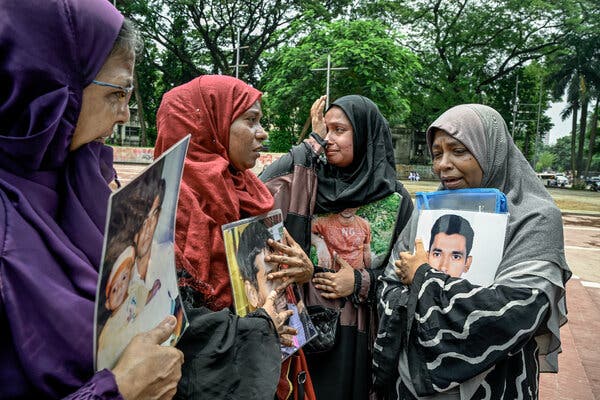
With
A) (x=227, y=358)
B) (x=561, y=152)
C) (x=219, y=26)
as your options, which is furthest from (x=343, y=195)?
(x=561, y=152)

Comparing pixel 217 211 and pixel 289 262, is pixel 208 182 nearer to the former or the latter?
pixel 217 211

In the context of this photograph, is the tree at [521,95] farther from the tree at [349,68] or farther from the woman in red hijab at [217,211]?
the woman in red hijab at [217,211]

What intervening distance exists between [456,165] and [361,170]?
563 mm

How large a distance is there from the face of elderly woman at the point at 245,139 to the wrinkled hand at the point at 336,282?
64cm

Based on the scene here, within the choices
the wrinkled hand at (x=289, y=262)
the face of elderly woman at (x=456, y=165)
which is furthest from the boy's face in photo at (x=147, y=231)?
the face of elderly woman at (x=456, y=165)

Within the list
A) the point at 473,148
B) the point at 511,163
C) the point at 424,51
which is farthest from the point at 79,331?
the point at 424,51

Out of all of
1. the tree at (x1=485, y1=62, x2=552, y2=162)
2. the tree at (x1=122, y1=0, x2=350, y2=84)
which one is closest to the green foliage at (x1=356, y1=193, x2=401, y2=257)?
the tree at (x1=122, y1=0, x2=350, y2=84)

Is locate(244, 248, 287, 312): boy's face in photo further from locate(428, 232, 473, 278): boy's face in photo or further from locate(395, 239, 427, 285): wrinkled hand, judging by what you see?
locate(428, 232, 473, 278): boy's face in photo

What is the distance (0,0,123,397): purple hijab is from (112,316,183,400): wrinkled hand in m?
0.08

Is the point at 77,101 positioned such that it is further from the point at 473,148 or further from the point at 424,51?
the point at 424,51

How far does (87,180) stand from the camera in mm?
1046

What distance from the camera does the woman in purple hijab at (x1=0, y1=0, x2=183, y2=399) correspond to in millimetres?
816

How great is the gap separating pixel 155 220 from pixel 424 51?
80.8 ft

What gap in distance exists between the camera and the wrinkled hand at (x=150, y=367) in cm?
86
